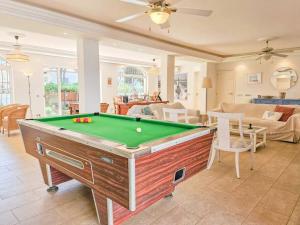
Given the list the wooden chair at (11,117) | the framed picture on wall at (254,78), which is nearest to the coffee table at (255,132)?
the framed picture on wall at (254,78)

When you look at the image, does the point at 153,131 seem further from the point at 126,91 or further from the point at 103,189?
the point at 126,91

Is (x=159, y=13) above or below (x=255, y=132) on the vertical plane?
above

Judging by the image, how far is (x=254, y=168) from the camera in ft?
11.0

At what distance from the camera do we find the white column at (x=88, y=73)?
4.78 m

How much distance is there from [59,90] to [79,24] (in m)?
5.24

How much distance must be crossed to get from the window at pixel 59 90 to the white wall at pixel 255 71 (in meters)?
6.98

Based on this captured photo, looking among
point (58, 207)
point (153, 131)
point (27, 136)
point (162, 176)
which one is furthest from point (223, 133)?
point (27, 136)

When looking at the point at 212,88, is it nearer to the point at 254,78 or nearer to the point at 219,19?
the point at 254,78

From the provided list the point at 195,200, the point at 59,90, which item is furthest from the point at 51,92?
the point at 195,200

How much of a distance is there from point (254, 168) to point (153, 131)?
2215mm

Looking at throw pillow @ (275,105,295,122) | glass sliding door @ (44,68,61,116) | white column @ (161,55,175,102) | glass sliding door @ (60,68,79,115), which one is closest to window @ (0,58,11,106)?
glass sliding door @ (44,68,61,116)

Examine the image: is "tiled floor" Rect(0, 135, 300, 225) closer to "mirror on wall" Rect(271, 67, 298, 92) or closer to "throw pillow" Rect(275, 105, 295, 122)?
"throw pillow" Rect(275, 105, 295, 122)

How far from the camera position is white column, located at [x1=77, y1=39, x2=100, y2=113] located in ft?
15.7

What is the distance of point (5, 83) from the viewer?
7418 millimetres
